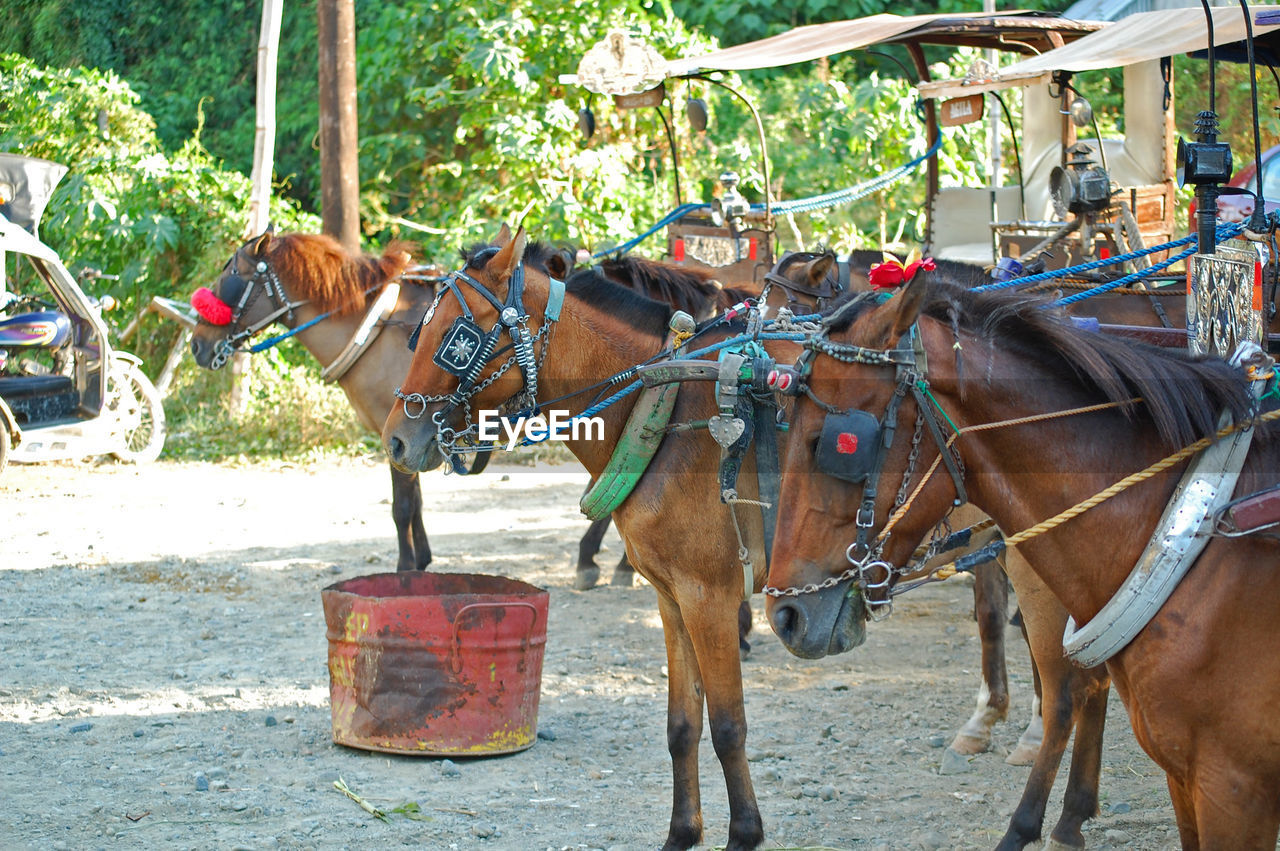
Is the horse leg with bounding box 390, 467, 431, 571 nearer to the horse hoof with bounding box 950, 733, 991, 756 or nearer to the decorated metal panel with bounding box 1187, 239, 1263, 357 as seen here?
the horse hoof with bounding box 950, 733, 991, 756

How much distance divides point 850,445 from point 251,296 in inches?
219

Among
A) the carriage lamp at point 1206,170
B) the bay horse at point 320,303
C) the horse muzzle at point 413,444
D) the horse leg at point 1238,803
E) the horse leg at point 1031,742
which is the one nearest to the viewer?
the horse leg at point 1238,803

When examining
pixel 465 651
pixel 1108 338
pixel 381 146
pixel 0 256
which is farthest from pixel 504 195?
pixel 1108 338

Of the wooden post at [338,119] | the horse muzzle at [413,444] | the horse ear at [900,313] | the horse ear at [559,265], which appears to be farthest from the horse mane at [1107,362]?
the wooden post at [338,119]

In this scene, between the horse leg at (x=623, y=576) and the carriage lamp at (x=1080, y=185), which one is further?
the horse leg at (x=623, y=576)

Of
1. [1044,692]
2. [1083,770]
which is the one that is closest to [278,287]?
[1044,692]

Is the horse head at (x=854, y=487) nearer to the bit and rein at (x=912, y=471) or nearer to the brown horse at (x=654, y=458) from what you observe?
the bit and rein at (x=912, y=471)

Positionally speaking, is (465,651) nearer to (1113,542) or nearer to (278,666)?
(278,666)

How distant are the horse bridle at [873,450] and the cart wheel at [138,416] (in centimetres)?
979

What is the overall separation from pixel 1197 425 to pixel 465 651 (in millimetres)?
2922

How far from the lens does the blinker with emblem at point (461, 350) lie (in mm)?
3867

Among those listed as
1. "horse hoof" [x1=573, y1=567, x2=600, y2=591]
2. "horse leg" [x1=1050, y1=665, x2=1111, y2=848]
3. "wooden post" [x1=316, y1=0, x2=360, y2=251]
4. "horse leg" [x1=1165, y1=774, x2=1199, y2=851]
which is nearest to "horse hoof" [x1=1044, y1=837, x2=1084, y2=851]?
"horse leg" [x1=1050, y1=665, x2=1111, y2=848]

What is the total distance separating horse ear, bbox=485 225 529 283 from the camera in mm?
3928

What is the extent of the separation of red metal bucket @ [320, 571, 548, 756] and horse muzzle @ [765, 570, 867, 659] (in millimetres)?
2254
